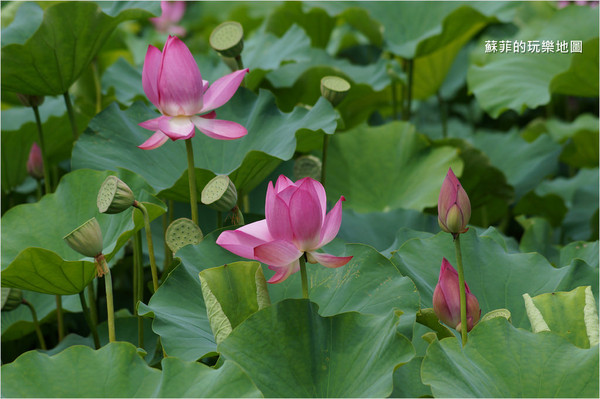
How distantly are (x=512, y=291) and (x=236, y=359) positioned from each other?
452mm

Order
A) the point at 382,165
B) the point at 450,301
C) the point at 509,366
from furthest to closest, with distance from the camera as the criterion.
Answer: the point at 382,165 < the point at 450,301 < the point at 509,366

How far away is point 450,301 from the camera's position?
0.86 m

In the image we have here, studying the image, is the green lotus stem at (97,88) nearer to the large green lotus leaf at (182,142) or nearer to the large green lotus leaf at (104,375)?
the large green lotus leaf at (182,142)

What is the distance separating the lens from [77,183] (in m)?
1.18

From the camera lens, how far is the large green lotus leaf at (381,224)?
1.34 metres

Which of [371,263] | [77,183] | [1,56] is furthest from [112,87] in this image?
[371,263]

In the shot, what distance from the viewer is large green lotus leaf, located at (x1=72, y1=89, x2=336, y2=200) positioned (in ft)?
4.12

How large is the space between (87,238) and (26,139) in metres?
0.85

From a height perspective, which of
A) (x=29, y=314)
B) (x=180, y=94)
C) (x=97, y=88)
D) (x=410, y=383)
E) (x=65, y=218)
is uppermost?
(x=180, y=94)

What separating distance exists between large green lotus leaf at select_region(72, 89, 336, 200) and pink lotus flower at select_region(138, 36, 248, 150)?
0.73ft

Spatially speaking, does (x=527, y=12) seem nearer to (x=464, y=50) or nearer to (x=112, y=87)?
(x=464, y=50)

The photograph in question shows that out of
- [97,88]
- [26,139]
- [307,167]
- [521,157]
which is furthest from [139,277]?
[521,157]

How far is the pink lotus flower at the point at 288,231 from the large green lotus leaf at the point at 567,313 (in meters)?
0.25

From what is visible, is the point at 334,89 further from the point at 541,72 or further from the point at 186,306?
the point at 541,72
